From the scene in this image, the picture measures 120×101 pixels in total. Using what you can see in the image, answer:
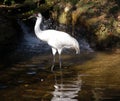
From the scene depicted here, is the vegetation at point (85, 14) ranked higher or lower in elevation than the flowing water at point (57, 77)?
higher

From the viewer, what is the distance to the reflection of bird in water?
1092 centimetres

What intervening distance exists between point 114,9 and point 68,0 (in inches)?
111

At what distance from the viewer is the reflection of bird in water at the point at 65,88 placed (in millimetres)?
10922

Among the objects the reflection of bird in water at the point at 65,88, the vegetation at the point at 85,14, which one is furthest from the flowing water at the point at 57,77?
the vegetation at the point at 85,14

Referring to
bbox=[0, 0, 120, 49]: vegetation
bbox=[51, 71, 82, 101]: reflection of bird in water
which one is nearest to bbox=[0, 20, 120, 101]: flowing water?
bbox=[51, 71, 82, 101]: reflection of bird in water

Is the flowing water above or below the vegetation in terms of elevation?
below

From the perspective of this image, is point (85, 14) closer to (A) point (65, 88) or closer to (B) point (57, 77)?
(B) point (57, 77)

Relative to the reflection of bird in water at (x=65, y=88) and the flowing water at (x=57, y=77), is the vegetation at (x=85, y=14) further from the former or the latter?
the reflection of bird in water at (x=65, y=88)

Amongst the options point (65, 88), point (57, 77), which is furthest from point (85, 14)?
point (65, 88)

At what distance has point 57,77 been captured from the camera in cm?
1336

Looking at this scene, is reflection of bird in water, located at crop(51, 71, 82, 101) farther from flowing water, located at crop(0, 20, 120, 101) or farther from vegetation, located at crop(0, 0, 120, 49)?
vegetation, located at crop(0, 0, 120, 49)

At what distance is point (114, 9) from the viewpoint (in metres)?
20.1

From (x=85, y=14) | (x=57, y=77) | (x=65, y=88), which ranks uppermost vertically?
(x=85, y=14)

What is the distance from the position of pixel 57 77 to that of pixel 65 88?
1.52 meters
